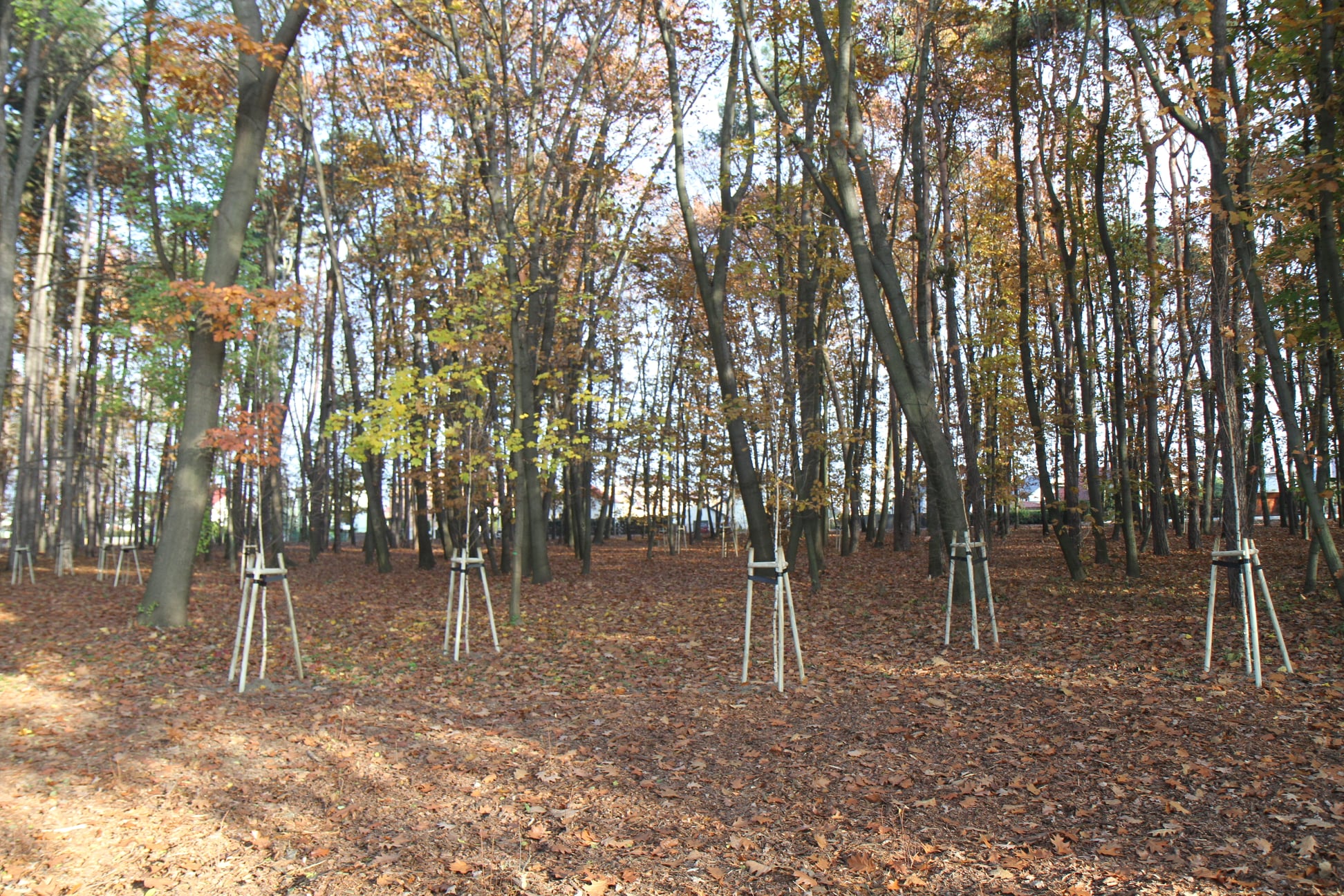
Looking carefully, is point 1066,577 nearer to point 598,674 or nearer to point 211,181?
point 598,674

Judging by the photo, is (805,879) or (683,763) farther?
(683,763)

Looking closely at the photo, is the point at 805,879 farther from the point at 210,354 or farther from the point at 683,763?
the point at 210,354

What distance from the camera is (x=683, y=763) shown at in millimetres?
5145

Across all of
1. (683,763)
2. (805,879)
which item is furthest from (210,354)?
(805,879)

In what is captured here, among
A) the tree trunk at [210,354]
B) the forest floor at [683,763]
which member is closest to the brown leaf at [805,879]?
the forest floor at [683,763]

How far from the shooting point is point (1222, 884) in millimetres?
3355

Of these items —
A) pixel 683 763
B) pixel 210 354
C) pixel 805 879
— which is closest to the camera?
pixel 805 879

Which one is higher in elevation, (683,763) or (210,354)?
(210,354)

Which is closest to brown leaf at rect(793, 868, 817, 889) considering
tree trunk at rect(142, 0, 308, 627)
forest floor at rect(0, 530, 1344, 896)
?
forest floor at rect(0, 530, 1344, 896)

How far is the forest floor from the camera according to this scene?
12.0 feet

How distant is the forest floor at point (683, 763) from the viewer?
12.0ft

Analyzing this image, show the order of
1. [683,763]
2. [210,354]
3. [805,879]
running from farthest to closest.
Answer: [210,354], [683,763], [805,879]

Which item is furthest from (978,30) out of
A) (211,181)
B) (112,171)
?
(112,171)

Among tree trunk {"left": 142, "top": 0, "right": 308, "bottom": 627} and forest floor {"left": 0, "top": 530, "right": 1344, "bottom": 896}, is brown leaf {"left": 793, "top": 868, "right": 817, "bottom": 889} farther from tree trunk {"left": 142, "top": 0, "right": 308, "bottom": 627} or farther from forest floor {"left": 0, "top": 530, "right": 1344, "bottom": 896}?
tree trunk {"left": 142, "top": 0, "right": 308, "bottom": 627}
